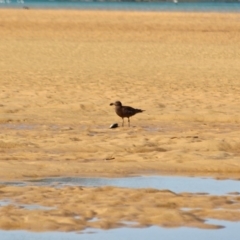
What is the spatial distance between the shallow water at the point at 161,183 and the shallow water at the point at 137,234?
1.39 m

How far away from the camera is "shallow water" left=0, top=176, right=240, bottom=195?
26.9 feet

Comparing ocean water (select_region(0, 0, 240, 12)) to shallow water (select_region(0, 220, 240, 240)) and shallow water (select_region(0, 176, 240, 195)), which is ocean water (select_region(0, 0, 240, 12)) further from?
shallow water (select_region(0, 220, 240, 240))

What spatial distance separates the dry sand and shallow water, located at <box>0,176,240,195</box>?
11.2 inches

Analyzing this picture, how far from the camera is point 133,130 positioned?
473 inches

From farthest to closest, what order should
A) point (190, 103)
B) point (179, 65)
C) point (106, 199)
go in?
point (179, 65), point (190, 103), point (106, 199)

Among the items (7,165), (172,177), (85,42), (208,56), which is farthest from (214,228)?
(85,42)

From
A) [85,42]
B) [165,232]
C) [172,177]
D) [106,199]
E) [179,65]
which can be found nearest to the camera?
[165,232]

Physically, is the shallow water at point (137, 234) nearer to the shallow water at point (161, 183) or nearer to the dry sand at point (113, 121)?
the dry sand at point (113, 121)

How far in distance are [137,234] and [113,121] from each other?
6503mm

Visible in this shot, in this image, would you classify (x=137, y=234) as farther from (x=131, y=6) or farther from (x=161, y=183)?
(x=131, y=6)

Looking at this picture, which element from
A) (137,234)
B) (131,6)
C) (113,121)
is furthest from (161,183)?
(131,6)

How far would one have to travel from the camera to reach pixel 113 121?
42.6ft

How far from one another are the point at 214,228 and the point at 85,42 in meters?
21.5

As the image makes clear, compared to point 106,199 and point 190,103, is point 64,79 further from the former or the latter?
point 106,199
